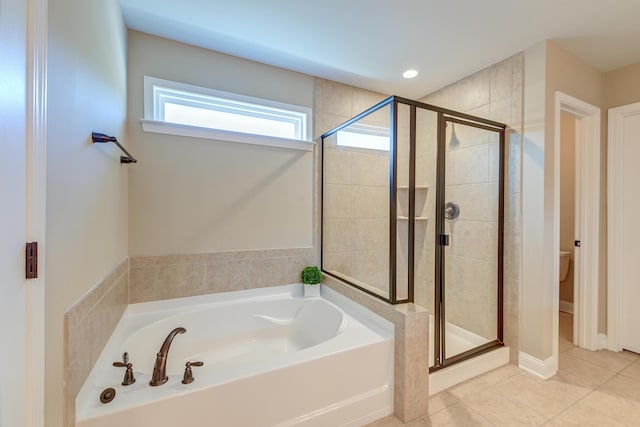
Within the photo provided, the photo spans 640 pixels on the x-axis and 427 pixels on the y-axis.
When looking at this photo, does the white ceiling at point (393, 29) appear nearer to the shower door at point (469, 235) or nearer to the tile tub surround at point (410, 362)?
the shower door at point (469, 235)

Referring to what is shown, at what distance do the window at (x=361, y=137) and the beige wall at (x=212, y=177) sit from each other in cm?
36

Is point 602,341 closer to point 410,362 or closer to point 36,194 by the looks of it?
point 410,362

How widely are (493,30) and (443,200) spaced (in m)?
1.23

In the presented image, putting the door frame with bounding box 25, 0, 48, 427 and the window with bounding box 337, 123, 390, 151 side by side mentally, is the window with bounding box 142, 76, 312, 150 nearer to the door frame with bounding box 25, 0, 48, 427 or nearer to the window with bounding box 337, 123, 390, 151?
the window with bounding box 337, 123, 390, 151

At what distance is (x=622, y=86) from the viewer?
89.4 inches

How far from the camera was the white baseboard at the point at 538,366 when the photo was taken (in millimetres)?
1934

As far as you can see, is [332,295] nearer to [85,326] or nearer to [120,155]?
[85,326]

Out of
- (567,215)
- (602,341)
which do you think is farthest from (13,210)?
(567,215)

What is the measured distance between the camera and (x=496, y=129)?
2189 mm

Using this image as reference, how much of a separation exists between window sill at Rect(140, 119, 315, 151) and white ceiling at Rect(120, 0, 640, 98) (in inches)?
26.1

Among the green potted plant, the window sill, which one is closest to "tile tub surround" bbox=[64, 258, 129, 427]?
the window sill

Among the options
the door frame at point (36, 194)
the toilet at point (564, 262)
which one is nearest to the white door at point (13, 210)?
the door frame at point (36, 194)

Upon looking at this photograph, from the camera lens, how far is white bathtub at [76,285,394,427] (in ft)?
3.75

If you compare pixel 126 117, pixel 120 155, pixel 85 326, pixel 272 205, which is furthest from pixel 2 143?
pixel 272 205
